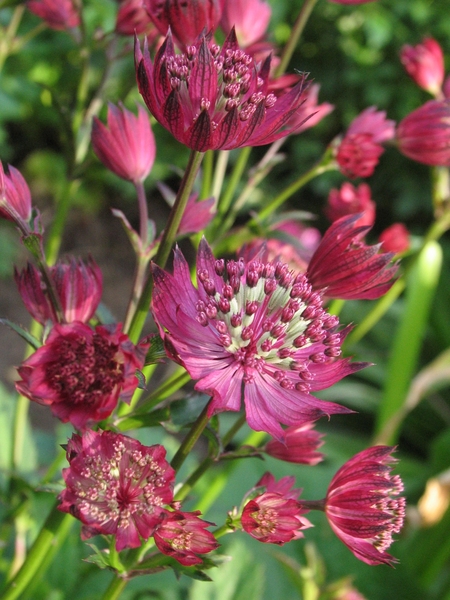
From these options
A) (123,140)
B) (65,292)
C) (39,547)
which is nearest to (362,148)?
(123,140)

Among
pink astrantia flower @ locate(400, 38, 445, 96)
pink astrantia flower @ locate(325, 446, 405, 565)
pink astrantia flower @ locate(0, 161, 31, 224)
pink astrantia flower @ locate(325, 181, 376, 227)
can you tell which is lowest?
pink astrantia flower @ locate(325, 446, 405, 565)

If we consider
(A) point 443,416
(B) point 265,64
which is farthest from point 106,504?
(A) point 443,416

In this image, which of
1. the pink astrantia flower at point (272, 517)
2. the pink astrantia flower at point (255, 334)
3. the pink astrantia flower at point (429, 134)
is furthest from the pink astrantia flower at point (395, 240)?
the pink astrantia flower at point (272, 517)

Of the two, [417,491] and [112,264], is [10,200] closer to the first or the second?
[417,491]

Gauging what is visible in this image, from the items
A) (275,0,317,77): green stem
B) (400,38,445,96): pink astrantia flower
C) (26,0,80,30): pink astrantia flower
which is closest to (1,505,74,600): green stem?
(275,0,317,77): green stem

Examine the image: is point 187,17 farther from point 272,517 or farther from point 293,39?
point 272,517

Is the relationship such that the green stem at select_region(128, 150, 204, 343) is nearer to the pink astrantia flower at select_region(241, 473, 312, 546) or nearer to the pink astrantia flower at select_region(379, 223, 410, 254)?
the pink astrantia flower at select_region(241, 473, 312, 546)
